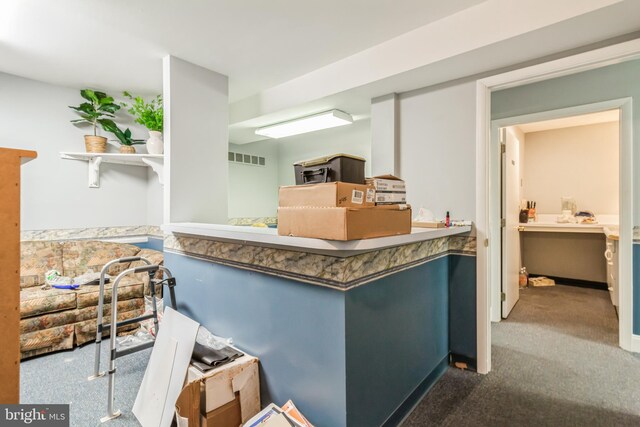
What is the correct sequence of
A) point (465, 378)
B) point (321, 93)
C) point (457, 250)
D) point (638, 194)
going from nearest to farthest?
point (465, 378) → point (457, 250) → point (638, 194) → point (321, 93)

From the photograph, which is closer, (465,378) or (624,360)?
(465,378)

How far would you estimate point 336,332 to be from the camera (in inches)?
57.4

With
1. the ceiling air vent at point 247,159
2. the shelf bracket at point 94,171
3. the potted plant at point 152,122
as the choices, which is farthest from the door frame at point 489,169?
the shelf bracket at point 94,171

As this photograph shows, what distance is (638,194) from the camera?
270 cm

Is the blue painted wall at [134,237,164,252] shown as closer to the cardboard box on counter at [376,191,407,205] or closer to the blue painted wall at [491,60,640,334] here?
the cardboard box on counter at [376,191,407,205]

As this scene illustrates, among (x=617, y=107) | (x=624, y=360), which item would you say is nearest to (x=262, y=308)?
(x=624, y=360)

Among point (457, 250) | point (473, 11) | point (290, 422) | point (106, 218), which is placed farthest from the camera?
point (106, 218)

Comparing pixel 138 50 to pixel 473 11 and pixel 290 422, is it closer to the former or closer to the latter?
pixel 473 11

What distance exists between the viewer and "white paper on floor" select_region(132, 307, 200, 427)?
1.72 m

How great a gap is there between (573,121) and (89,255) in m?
6.87

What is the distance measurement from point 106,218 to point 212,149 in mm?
2024

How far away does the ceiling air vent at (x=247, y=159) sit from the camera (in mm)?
5031

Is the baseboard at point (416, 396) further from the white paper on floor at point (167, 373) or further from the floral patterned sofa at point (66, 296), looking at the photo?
the floral patterned sofa at point (66, 296)

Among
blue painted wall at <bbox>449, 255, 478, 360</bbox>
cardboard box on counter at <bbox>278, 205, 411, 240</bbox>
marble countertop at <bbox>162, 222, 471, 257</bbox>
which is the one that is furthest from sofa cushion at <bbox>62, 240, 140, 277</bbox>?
blue painted wall at <bbox>449, 255, 478, 360</bbox>
